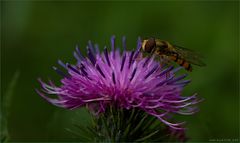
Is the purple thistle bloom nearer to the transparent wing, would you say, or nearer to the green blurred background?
the transparent wing

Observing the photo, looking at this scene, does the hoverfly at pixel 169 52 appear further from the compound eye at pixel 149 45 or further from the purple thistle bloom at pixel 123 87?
the purple thistle bloom at pixel 123 87

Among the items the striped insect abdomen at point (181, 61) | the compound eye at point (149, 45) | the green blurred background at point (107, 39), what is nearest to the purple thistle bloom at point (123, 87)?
the compound eye at point (149, 45)

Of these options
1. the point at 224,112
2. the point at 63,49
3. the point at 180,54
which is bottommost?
the point at 224,112

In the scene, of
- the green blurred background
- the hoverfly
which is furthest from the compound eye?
the green blurred background

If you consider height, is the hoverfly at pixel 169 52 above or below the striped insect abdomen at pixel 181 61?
above

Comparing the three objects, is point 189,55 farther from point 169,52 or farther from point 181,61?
point 169,52

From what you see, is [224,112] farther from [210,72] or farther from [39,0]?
[39,0]

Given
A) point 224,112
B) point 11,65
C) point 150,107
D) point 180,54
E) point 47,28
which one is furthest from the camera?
point 47,28

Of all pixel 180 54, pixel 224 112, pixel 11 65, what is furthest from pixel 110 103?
pixel 11 65
